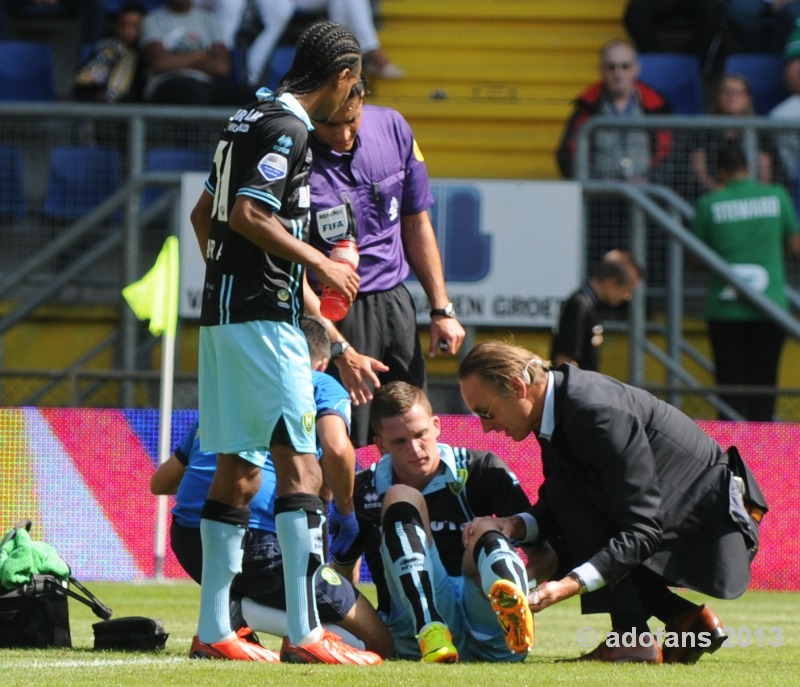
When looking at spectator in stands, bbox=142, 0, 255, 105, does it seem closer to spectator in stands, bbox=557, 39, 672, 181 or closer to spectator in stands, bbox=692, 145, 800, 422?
spectator in stands, bbox=557, 39, 672, 181

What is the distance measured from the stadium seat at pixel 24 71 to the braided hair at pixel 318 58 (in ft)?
27.2

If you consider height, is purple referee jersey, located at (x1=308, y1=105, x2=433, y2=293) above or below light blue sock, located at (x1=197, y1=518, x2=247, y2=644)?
above

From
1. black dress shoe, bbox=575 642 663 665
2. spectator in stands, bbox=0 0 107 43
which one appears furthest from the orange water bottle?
spectator in stands, bbox=0 0 107 43

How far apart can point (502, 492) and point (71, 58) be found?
30.2 ft

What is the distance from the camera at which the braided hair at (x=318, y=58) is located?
513 cm

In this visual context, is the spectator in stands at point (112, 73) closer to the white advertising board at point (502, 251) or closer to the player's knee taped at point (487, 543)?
the white advertising board at point (502, 251)

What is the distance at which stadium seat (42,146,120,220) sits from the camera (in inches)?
424

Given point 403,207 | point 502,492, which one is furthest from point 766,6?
point 502,492

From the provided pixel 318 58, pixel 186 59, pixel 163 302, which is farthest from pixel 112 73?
pixel 318 58

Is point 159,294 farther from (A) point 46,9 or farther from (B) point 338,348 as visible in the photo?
(A) point 46,9

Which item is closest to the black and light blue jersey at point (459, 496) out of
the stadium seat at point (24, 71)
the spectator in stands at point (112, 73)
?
the spectator in stands at point (112, 73)

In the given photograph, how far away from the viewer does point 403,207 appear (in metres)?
6.68

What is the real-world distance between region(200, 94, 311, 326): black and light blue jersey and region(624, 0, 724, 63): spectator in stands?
8.32m

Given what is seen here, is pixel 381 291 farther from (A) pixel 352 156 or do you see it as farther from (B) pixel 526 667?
(B) pixel 526 667
